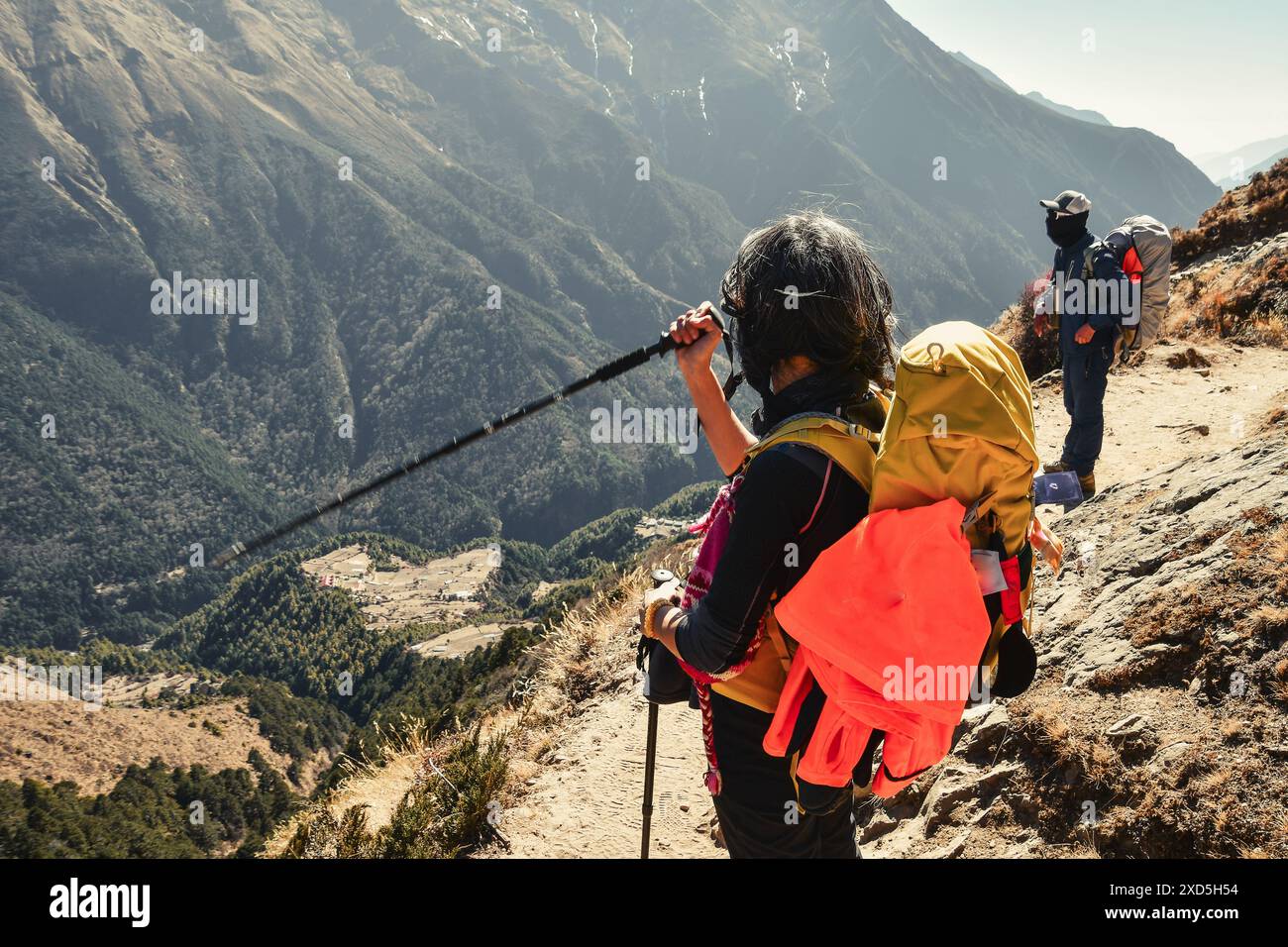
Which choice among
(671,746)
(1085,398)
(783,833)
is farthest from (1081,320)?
(783,833)

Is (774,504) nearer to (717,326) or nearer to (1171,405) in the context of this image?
(717,326)

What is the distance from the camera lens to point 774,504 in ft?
7.02

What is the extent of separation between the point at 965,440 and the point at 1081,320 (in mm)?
6545

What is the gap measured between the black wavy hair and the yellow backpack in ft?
0.84

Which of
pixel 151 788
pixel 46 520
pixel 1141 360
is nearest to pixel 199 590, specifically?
pixel 46 520

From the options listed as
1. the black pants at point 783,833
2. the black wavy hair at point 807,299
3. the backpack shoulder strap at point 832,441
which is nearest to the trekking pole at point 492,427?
the black wavy hair at point 807,299

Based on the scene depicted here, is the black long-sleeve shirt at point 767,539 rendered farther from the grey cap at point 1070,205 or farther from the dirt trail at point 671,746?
the grey cap at point 1070,205

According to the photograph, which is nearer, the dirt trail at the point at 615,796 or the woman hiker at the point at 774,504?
the woman hiker at the point at 774,504

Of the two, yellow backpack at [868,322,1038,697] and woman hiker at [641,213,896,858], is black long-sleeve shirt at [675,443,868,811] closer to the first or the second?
woman hiker at [641,213,896,858]

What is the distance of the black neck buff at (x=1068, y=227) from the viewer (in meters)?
7.75

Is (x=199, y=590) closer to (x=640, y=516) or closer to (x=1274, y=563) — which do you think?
(x=640, y=516)

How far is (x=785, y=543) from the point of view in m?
2.18

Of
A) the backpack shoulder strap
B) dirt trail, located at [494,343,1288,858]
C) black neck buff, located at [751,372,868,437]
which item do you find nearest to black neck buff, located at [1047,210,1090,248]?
dirt trail, located at [494,343,1288,858]

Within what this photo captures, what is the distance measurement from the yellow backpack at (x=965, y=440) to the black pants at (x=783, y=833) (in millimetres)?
1068
